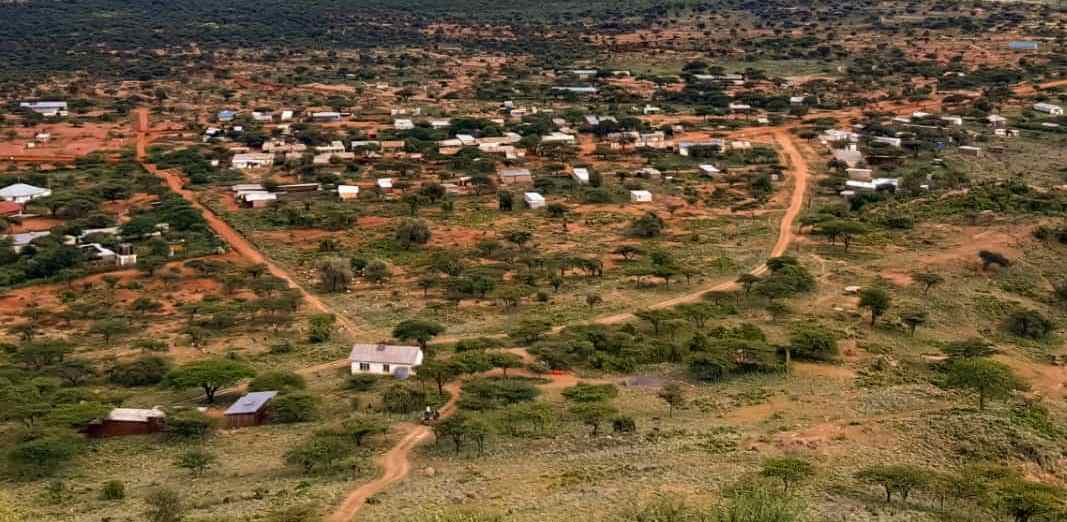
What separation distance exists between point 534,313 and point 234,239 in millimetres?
25246

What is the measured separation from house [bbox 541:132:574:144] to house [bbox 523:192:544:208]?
1915cm

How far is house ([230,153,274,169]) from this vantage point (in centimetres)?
8012

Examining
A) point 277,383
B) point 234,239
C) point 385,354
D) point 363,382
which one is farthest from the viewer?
point 234,239

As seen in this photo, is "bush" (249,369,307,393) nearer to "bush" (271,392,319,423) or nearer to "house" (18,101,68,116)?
"bush" (271,392,319,423)

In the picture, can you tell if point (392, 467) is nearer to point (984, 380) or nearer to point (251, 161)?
point (984, 380)

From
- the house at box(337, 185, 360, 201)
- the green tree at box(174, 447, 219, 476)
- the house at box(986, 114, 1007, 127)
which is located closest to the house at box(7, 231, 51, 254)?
the house at box(337, 185, 360, 201)

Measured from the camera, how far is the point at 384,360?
39.0 meters

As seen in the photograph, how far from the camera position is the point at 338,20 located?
191m

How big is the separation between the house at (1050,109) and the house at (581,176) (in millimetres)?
56367

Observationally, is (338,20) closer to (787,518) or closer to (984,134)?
(984,134)

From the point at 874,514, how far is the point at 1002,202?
45541 millimetres

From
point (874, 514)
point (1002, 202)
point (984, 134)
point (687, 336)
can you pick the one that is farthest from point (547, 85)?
point (874, 514)

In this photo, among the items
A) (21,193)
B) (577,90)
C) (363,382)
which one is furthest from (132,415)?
(577,90)

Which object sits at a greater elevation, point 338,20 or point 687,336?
point 338,20
